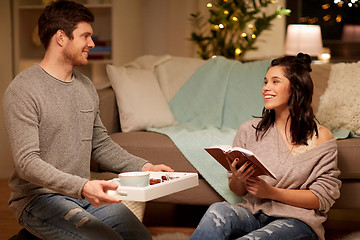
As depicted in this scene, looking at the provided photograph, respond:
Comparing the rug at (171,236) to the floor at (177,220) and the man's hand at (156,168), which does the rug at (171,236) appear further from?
the man's hand at (156,168)

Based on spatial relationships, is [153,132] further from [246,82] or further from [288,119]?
[288,119]

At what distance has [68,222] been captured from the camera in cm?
171

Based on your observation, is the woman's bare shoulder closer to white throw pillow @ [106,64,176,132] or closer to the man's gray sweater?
the man's gray sweater

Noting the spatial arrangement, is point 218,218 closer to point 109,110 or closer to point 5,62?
point 109,110

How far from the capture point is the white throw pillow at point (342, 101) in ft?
9.05

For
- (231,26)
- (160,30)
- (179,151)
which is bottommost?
(179,151)

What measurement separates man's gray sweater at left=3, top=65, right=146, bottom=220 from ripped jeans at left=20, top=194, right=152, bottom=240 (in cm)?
A: 4

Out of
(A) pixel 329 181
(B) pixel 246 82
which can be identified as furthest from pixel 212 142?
(A) pixel 329 181

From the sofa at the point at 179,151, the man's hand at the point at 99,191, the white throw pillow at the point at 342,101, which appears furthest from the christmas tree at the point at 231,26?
the man's hand at the point at 99,191

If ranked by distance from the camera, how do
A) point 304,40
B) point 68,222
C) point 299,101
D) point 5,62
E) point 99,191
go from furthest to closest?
point 304,40, point 5,62, point 299,101, point 68,222, point 99,191

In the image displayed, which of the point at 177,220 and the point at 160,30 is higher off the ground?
the point at 160,30

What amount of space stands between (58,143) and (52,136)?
32 mm

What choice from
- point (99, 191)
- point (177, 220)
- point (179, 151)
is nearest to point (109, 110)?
point (179, 151)

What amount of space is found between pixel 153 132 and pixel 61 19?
123 centimetres
